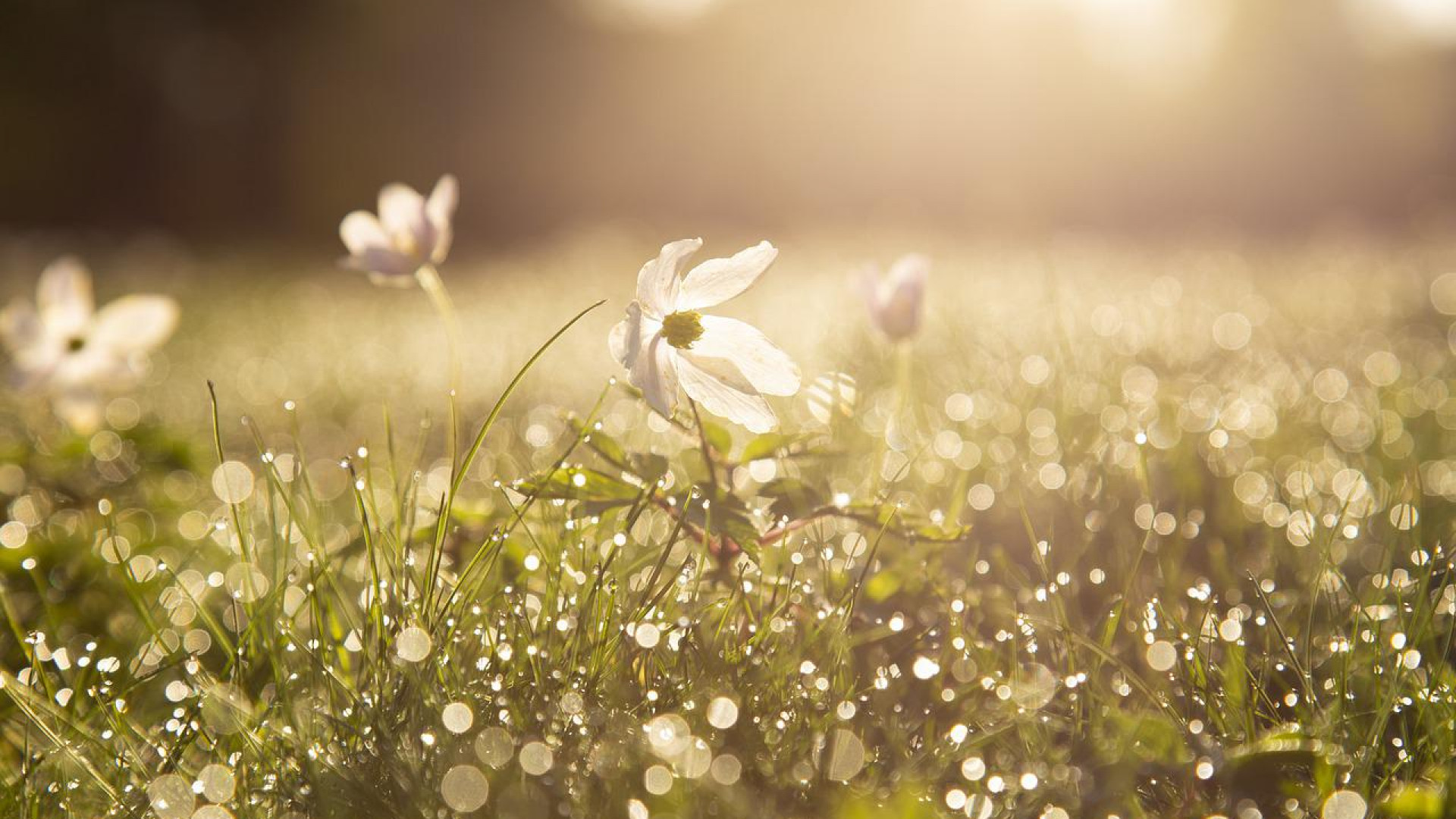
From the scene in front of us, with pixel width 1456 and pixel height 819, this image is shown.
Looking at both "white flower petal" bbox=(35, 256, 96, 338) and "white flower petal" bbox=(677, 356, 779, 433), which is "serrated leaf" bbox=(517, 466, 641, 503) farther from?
"white flower petal" bbox=(35, 256, 96, 338)

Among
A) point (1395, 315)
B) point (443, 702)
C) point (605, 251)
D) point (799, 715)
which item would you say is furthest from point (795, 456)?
point (605, 251)

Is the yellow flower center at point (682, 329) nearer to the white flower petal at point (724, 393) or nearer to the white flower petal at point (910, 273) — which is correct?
the white flower petal at point (724, 393)

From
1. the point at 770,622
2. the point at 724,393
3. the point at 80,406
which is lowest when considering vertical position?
the point at 80,406

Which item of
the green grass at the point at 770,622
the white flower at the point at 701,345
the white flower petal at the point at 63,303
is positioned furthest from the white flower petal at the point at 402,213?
the white flower petal at the point at 63,303

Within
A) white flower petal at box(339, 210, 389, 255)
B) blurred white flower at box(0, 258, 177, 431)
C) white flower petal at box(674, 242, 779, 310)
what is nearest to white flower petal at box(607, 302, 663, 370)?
white flower petal at box(674, 242, 779, 310)

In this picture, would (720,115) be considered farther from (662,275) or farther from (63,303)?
(662,275)

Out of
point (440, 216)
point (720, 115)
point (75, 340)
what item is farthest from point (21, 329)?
point (720, 115)
